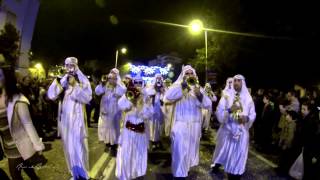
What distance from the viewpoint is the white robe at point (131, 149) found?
24.2 feet

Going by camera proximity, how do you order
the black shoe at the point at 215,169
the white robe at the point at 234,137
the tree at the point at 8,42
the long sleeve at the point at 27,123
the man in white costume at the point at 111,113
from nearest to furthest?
the long sleeve at the point at 27,123, the white robe at the point at 234,137, the black shoe at the point at 215,169, the man in white costume at the point at 111,113, the tree at the point at 8,42

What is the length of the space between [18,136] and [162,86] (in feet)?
23.0

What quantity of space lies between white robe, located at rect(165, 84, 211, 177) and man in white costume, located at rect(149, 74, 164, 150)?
3612 millimetres

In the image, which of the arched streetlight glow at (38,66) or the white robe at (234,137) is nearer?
the white robe at (234,137)

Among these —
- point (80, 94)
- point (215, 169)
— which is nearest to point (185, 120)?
point (215, 169)

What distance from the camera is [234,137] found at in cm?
830

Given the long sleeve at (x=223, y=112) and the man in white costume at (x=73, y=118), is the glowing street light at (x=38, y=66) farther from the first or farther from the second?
the long sleeve at (x=223, y=112)

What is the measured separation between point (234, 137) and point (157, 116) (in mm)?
4150

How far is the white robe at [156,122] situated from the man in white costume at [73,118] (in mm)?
4179

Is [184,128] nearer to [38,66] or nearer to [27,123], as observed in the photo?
[27,123]

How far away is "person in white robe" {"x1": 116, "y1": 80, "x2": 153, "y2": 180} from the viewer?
739cm

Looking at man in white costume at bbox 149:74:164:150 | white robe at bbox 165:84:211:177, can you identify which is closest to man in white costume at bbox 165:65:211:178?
white robe at bbox 165:84:211:177

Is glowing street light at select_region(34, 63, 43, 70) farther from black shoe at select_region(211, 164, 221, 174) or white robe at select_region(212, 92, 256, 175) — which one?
white robe at select_region(212, 92, 256, 175)

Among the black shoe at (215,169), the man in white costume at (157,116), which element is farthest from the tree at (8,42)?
the black shoe at (215,169)
